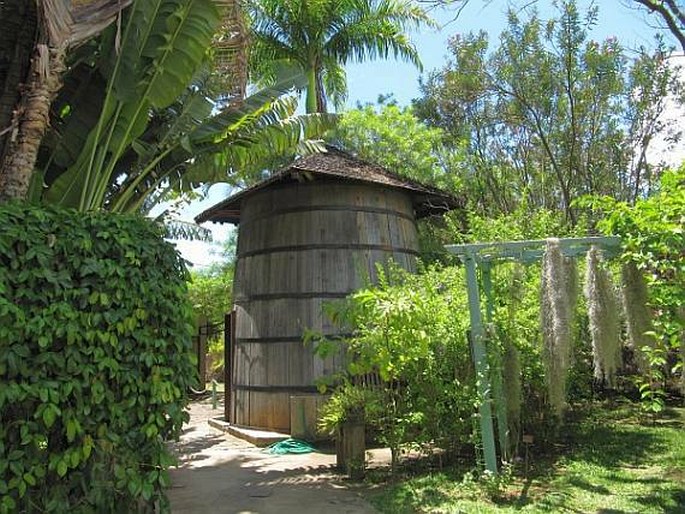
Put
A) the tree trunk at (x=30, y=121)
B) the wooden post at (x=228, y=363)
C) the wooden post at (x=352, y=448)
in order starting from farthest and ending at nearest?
the wooden post at (x=228, y=363)
the wooden post at (x=352, y=448)
the tree trunk at (x=30, y=121)

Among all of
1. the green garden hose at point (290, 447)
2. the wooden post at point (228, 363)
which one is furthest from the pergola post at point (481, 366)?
the wooden post at point (228, 363)

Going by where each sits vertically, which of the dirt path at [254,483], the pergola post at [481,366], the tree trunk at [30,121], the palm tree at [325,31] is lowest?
the dirt path at [254,483]

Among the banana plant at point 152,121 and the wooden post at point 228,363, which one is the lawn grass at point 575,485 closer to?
the banana plant at point 152,121

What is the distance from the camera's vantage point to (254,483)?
6.34 metres

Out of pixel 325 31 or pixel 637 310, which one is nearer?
pixel 637 310

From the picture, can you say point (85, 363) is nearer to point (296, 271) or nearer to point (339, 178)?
point (296, 271)

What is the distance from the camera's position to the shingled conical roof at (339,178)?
8867 mm

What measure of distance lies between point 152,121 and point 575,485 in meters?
6.15

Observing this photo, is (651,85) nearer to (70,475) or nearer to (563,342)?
(563,342)

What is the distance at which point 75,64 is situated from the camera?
608 centimetres

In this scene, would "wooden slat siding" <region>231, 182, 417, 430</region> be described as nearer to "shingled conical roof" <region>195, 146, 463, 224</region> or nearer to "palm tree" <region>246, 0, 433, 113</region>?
"shingled conical roof" <region>195, 146, 463, 224</region>

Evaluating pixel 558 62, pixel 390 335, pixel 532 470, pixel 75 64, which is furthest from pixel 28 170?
pixel 558 62

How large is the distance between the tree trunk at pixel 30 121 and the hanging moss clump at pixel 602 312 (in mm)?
4817

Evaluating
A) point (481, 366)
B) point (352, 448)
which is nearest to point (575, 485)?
point (481, 366)
